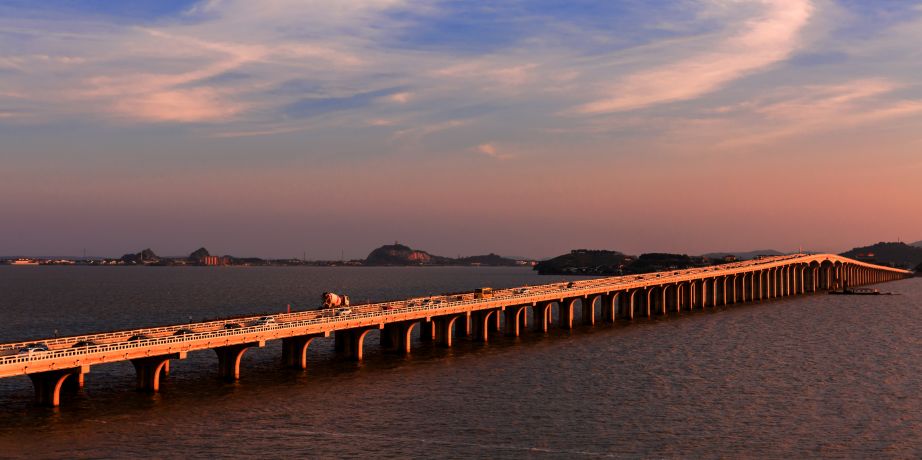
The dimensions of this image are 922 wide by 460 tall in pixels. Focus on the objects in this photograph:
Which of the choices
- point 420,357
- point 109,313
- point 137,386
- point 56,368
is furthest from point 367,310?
point 109,313

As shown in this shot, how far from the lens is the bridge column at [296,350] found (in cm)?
7562

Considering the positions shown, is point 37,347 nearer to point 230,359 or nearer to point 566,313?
point 230,359

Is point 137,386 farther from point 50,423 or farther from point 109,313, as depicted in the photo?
point 109,313

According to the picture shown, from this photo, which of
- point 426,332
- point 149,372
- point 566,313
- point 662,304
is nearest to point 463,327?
point 426,332

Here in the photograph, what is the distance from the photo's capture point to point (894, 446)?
160 ft

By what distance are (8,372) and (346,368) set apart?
30091 millimetres

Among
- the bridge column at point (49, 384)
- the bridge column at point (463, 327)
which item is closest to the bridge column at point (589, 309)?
the bridge column at point (463, 327)

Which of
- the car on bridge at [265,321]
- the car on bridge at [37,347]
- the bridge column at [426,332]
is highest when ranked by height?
the car on bridge at [265,321]

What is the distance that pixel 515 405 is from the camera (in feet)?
195

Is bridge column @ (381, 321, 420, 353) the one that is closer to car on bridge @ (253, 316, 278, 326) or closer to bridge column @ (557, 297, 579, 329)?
car on bridge @ (253, 316, 278, 326)

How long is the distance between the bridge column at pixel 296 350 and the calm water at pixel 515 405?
5.09 ft

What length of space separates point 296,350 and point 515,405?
24445 millimetres

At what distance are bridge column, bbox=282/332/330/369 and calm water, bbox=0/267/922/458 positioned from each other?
1.55m

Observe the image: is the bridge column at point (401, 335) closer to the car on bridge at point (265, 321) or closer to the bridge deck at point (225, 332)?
the bridge deck at point (225, 332)
